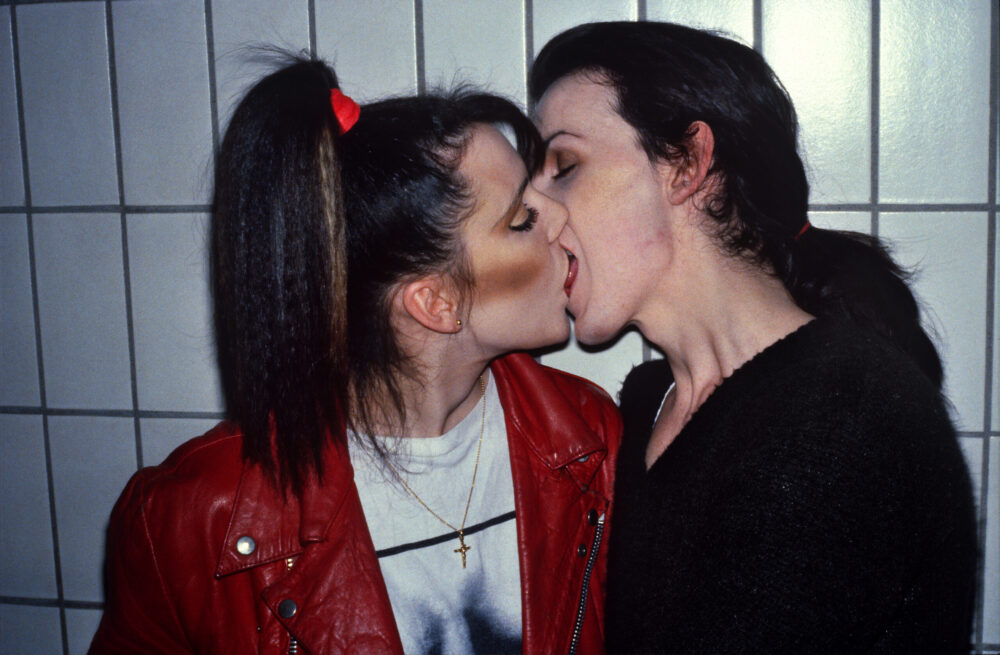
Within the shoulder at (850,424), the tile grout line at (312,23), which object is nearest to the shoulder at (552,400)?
the shoulder at (850,424)

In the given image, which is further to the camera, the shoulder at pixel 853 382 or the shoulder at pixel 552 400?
the shoulder at pixel 552 400

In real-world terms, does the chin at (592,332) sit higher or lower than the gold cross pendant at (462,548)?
higher

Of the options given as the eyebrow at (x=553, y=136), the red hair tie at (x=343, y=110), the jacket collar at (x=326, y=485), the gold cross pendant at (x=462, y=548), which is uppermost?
the red hair tie at (x=343, y=110)

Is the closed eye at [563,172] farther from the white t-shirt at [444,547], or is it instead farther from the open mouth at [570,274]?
the white t-shirt at [444,547]

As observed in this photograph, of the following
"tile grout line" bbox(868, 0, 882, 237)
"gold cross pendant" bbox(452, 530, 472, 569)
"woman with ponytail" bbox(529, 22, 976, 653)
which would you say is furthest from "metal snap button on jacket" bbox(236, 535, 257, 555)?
"tile grout line" bbox(868, 0, 882, 237)

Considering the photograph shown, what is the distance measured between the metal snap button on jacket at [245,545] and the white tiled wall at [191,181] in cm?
49

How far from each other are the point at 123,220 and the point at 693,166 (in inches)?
43.9

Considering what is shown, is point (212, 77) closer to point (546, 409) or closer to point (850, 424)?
point (546, 409)

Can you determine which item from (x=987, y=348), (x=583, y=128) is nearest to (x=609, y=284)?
(x=583, y=128)

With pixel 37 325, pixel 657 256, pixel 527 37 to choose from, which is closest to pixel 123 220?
pixel 37 325

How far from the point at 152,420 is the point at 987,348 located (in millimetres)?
1623

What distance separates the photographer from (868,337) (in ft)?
2.74

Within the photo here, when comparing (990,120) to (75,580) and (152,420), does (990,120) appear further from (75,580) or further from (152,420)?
(75,580)

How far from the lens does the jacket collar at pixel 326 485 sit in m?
0.89
